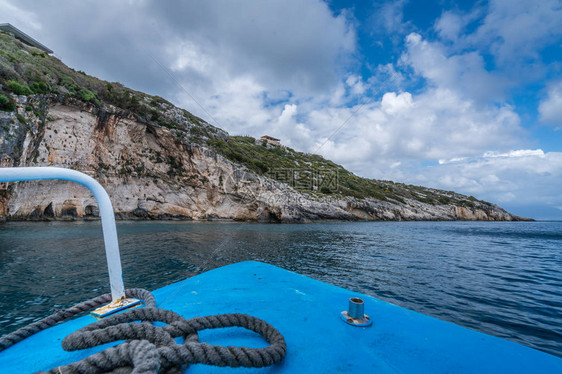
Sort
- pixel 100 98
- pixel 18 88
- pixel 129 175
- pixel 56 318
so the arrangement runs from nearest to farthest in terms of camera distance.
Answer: pixel 56 318 → pixel 18 88 → pixel 100 98 → pixel 129 175

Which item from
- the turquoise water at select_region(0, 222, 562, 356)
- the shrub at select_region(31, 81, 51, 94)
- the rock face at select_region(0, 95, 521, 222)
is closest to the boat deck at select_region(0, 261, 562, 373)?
the turquoise water at select_region(0, 222, 562, 356)

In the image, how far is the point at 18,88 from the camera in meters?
18.6

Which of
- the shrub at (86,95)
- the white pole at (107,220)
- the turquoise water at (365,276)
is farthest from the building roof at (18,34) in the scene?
the white pole at (107,220)

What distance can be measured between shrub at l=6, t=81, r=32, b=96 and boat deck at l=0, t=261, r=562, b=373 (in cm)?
2650

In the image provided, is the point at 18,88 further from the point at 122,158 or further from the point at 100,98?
the point at 122,158

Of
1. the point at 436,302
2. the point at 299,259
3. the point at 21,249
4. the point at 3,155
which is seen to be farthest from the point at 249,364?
the point at 3,155

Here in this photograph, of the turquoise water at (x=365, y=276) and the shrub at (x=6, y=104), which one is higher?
the shrub at (x=6, y=104)

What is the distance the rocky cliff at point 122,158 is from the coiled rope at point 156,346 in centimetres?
2436

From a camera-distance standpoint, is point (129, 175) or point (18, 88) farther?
point (129, 175)

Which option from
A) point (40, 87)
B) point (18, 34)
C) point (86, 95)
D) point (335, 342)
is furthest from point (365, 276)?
point (18, 34)

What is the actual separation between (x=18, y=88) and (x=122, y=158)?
10.5 m

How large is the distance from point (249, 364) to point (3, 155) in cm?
2558

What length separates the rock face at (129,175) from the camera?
20703mm

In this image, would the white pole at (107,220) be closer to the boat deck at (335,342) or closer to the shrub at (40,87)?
the boat deck at (335,342)
